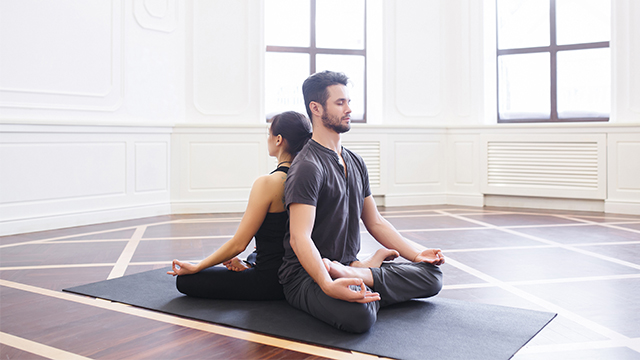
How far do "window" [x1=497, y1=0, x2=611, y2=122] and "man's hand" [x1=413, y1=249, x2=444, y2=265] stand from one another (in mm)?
5023

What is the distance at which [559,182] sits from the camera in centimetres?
640

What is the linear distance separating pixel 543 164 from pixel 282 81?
10.7 feet

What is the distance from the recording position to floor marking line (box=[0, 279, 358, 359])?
204 centimetres

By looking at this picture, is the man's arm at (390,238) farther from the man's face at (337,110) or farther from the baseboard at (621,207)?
the baseboard at (621,207)

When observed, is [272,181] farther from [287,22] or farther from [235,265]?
[287,22]

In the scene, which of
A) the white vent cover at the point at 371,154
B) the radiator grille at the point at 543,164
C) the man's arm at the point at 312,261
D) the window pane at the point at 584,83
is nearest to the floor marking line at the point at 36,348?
the man's arm at the point at 312,261

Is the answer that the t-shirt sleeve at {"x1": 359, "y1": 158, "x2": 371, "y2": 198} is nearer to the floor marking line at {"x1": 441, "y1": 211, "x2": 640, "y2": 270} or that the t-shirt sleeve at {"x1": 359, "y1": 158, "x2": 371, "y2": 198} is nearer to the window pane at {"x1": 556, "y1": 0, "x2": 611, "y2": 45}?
the floor marking line at {"x1": 441, "y1": 211, "x2": 640, "y2": 270}

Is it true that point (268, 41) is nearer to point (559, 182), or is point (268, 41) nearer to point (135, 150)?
point (135, 150)

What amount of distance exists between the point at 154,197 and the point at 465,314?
4.32 metres

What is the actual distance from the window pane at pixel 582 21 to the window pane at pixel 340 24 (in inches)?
94.8

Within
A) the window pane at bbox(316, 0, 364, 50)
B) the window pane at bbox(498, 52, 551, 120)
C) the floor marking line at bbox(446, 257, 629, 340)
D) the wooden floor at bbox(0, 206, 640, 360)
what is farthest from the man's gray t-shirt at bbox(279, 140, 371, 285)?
the window pane at bbox(498, 52, 551, 120)

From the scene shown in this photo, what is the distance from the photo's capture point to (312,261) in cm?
222

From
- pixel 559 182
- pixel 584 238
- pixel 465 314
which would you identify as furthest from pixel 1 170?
pixel 559 182

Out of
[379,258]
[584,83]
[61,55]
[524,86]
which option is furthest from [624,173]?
[61,55]
